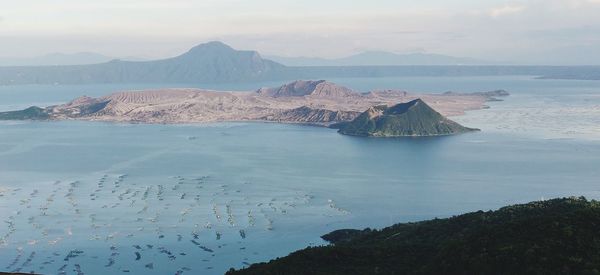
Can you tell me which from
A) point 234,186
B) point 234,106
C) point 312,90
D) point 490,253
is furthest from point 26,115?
point 490,253

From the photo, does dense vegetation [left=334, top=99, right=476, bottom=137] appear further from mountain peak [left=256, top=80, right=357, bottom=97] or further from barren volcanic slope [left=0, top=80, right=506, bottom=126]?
mountain peak [left=256, top=80, right=357, bottom=97]

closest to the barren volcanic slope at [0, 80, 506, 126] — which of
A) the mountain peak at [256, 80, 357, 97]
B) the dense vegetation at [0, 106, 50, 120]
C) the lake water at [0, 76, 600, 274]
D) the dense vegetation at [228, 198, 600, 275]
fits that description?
the dense vegetation at [0, 106, 50, 120]

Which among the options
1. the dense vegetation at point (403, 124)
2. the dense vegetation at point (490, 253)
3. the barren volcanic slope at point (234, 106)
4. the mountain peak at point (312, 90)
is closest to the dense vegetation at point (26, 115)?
the barren volcanic slope at point (234, 106)

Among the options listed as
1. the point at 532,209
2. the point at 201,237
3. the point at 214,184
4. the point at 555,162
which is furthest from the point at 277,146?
the point at 532,209

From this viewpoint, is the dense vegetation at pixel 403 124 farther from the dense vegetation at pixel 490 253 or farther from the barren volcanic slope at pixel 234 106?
the dense vegetation at pixel 490 253

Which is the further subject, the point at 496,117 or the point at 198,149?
the point at 496,117

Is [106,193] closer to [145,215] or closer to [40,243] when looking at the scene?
[145,215]
